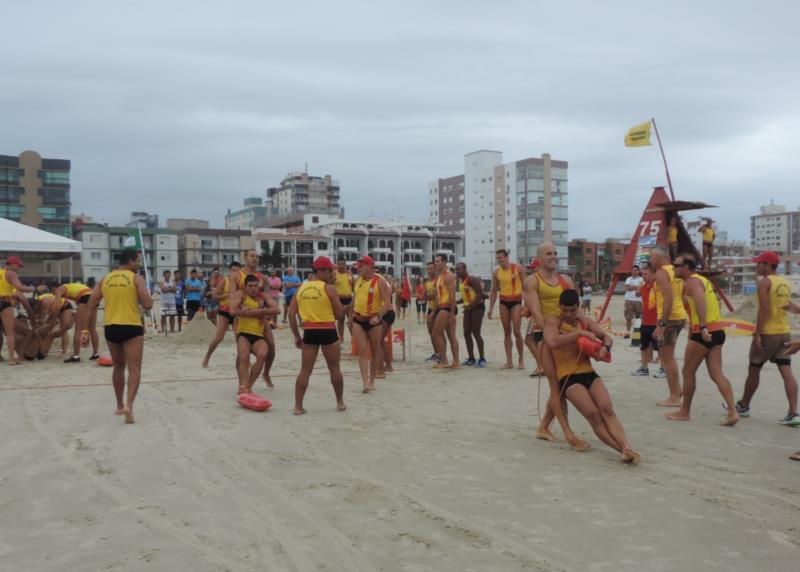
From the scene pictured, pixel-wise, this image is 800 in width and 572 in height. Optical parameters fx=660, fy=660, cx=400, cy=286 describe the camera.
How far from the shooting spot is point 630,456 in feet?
16.9

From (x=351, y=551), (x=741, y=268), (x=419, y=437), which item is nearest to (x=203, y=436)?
(x=419, y=437)

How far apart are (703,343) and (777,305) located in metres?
0.79

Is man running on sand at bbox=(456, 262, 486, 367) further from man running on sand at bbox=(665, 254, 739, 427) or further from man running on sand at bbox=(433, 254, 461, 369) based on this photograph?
man running on sand at bbox=(665, 254, 739, 427)

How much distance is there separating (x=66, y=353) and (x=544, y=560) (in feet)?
39.2

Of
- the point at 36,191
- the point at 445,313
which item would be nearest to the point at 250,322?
the point at 445,313

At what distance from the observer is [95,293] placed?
7.15 metres

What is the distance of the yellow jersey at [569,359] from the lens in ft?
18.2

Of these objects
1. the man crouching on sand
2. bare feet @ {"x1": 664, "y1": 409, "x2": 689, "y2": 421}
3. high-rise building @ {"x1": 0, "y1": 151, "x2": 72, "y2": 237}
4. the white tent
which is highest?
high-rise building @ {"x1": 0, "y1": 151, "x2": 72, "y2": 237}

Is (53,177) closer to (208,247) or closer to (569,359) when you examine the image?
(208,247)

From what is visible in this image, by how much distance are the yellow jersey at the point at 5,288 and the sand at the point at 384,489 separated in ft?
12.8

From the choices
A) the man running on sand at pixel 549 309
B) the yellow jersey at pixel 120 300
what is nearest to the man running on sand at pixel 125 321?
the yellow jersey at pixel 120 300

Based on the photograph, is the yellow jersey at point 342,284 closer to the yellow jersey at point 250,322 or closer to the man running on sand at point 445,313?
the man running on sand at point 445,313

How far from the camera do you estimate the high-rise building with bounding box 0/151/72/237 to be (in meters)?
76.4

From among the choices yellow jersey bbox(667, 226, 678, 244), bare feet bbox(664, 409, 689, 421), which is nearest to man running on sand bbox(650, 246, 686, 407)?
bare feet bbox(664, 409, 689, 421)
